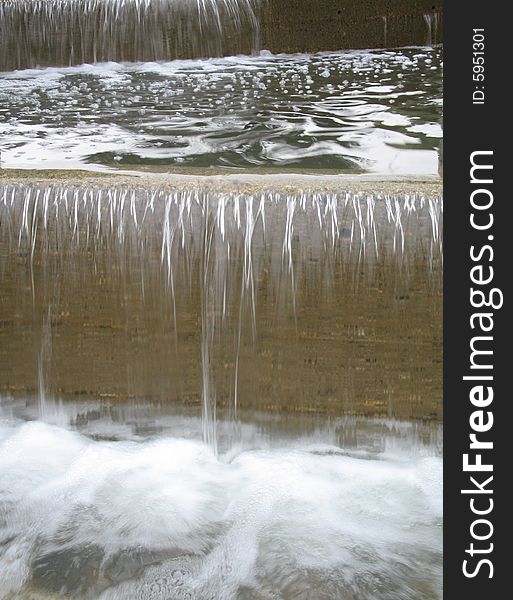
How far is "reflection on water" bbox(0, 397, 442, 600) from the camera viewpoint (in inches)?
72.3

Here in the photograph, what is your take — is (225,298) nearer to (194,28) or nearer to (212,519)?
(212,519)

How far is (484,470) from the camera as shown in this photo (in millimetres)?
1379

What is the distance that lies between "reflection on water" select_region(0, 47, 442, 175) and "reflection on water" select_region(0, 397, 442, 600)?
992mm

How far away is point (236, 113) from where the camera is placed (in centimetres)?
366

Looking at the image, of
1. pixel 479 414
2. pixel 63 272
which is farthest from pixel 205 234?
pixel 479 414

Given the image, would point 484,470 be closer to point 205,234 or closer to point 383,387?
point 383,387

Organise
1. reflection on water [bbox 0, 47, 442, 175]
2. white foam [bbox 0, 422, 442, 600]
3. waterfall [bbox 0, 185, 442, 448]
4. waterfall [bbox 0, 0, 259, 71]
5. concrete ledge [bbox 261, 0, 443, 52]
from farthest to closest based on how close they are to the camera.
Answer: waterfall [bbox 0, 0, 259, 71], concrete ledge [bbox 261, 0, 443, 52], reflection on water [bbox 0, 47, 442, 175], waterfall [bbox 0, 185, 442, 448], white foam [bbox 0, 422, 442, 600]

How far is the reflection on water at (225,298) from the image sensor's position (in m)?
2.22

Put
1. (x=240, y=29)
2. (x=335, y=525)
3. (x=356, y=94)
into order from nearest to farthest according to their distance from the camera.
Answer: (x=335, y=525) < (x=356, y=94) < (x=240, y=29)

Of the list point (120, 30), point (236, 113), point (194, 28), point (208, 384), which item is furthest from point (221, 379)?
point (120, 30)

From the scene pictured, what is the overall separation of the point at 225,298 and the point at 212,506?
66 centimetres

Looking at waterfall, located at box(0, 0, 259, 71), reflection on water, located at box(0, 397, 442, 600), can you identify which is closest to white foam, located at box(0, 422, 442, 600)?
reflection on water, located at box(0, 397, 442, 600)

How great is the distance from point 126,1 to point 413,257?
3953 mm

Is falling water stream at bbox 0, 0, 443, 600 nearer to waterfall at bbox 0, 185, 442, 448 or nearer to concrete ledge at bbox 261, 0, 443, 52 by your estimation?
waterfall at bbox 0, 185, 442, 448
